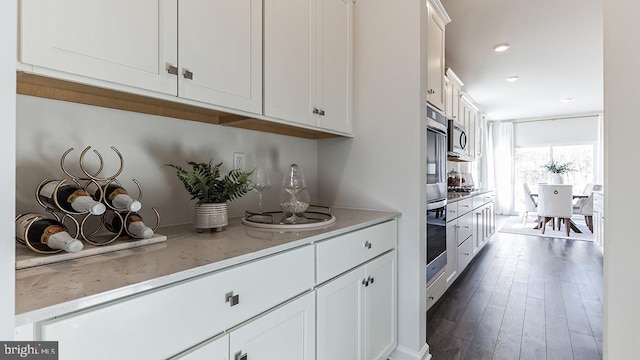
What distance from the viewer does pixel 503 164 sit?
7.62m

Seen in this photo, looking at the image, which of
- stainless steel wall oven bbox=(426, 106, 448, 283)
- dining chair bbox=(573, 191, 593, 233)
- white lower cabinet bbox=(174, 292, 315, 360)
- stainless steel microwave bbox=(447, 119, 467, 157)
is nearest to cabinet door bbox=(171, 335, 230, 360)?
white lower cabinet bbox=(174, 292, 315, 360)

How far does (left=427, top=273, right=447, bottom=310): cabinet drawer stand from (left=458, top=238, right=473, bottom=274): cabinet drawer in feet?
1.76

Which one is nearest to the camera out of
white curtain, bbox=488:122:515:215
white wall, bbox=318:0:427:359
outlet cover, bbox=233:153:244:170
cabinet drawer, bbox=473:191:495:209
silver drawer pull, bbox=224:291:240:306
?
silver drawer pull, bbox=224:291:240:306

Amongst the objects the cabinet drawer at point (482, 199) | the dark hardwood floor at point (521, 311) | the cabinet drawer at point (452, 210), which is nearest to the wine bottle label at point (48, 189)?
the dark hardwood floor at point (521, 311)

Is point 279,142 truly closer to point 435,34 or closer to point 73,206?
point 73,206

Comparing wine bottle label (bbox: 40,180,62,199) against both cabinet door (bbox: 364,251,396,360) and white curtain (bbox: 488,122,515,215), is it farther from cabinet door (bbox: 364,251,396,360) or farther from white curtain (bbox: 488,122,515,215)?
white curtain (bbox: 488,122,515,215)

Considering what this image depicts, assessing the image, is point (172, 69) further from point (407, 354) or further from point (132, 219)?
point (407, 354)

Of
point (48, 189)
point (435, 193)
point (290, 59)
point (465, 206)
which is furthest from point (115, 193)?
point (465, 206)

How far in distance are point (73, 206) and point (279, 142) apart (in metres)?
1.14

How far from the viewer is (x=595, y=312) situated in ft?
7.77

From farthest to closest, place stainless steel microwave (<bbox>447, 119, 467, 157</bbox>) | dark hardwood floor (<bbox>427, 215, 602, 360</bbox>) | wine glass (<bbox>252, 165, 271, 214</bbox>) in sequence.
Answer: stainless steel microwave (<bbox>447, 119, 467, 157</bbox>) → dark hardwood floor (<bbox>427, 215, 602, 360</bbox>) → wine glass (<bbox>252, 165, 271, 214</bbox>)

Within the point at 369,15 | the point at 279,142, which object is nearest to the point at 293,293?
the point at 279,142

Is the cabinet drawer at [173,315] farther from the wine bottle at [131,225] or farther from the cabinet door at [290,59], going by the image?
the cabinet door at [290,59]

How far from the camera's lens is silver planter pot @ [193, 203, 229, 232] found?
1157 mm
